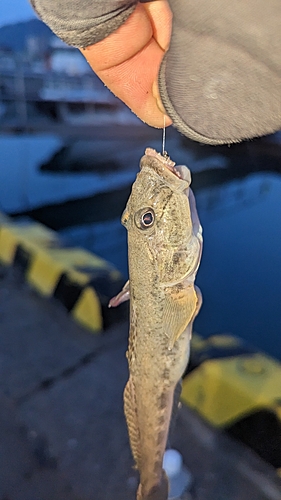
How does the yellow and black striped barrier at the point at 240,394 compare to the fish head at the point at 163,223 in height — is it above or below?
below

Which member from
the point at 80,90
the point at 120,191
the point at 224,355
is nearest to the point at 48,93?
the point at 80,90

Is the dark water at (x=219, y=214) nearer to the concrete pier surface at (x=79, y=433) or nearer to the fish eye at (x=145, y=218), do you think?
the concrete pier surface at (x=79, y=433)

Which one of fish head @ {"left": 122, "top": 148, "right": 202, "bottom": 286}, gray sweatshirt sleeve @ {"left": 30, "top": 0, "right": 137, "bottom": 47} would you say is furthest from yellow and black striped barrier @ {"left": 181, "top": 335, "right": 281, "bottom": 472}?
gray sweatshirt sleeve @ {"left": 30, "top": 0, "right": 137, "bottom": 47}

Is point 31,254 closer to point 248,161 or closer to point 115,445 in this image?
point 115,445

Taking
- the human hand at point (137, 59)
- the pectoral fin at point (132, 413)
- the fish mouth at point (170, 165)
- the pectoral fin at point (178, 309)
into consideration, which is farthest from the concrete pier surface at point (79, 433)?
the human hand at point (137, 59)

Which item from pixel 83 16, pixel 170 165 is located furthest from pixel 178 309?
pixel 83 16

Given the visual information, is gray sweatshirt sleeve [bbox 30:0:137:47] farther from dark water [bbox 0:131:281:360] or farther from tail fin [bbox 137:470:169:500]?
dark water [bbox 0:131:281:360]

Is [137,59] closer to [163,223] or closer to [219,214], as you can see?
[163,223]
